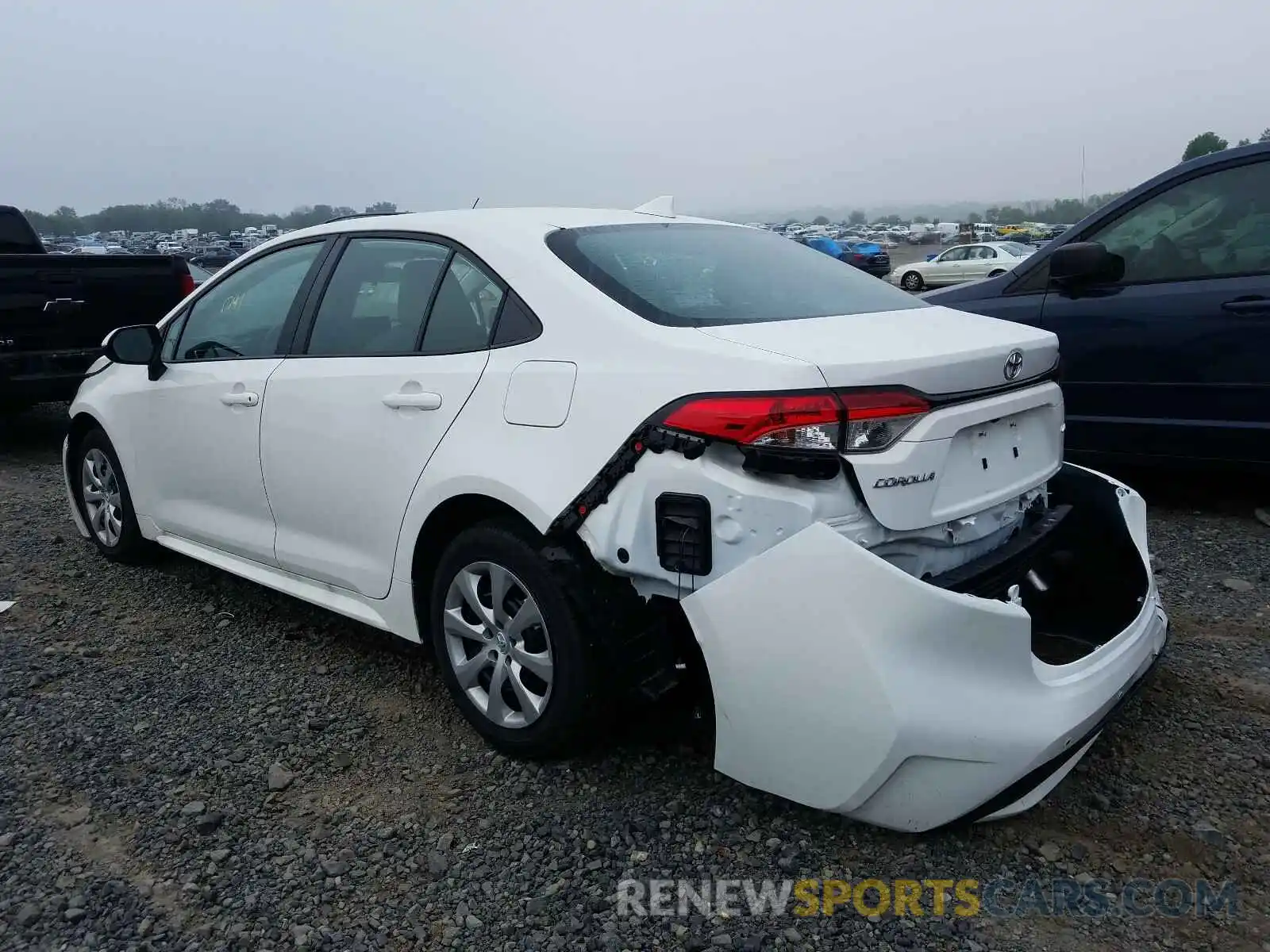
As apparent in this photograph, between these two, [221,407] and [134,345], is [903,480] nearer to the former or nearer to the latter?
[221,407]

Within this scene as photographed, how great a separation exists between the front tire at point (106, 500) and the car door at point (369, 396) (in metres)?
1.34

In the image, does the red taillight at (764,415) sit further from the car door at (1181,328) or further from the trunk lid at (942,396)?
the car door at (1181,328)

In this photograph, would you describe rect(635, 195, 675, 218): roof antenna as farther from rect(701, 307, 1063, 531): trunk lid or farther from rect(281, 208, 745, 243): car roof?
rect(701, 307, 1063, 531): trunk lid

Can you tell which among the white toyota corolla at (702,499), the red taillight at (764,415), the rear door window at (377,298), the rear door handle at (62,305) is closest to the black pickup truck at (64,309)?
the rear door handle at (62,305)

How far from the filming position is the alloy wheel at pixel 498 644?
108 inches

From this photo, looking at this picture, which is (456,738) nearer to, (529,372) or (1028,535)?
(529,372)

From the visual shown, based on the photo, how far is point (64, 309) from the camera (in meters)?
7.18

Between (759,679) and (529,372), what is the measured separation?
102cm

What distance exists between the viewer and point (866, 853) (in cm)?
245

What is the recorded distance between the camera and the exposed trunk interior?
2.69 metres

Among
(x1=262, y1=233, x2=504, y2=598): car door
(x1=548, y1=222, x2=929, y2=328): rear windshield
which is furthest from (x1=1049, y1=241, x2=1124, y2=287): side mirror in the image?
(x1=262, y1=233, x2=504, y2=598): car door

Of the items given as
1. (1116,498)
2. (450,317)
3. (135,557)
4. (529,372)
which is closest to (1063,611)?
(1116,498)
